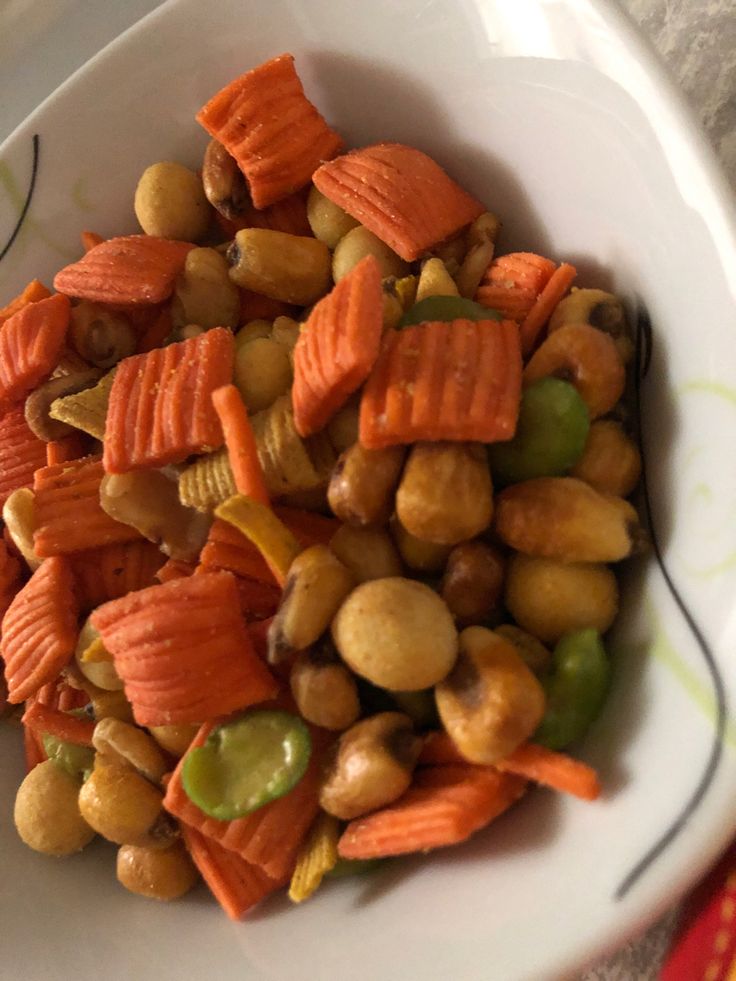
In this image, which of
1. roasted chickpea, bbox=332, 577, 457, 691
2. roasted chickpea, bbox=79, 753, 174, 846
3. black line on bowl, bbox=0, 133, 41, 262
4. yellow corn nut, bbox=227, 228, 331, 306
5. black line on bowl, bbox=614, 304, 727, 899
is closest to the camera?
black line on bowl, bbox=614, 304, 727, 899

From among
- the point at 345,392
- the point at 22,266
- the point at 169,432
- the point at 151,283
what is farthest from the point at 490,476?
the point at 22,266

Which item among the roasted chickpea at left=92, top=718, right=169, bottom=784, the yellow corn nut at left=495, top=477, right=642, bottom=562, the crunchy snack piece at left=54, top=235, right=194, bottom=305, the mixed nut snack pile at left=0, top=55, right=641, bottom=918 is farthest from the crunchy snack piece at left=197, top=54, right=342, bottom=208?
the roasted chickpea at left=92, top=718, right=169, bottom=784

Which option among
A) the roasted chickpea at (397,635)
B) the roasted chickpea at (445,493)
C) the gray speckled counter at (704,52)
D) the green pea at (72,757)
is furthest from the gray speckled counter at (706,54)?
the green pea at (72,757)

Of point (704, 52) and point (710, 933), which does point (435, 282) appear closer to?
point (704, 52)

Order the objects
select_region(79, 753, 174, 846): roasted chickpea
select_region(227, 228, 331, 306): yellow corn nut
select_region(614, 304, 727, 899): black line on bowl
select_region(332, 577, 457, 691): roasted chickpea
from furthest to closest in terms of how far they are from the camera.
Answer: select_region(227, 228, 331, 306): yellow corn nut
select_region(79, 753, 174, 846): roasted chickpea
select_region(332, 577, 457, 691): roasted chickpea
select_region(614, 304, 727, 899): black line on bowl

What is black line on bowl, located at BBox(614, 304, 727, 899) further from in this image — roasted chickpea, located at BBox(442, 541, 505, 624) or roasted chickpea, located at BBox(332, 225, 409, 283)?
roasted chickpea, located at BBox(332, 225, 409, 283)

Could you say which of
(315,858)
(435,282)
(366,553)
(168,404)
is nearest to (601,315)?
(435,282)
